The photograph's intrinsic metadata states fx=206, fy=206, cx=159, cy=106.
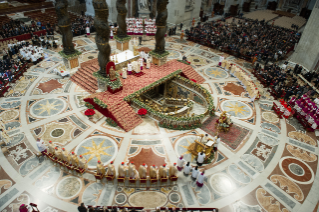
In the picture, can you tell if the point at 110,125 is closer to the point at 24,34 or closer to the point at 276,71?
the point at 276,71

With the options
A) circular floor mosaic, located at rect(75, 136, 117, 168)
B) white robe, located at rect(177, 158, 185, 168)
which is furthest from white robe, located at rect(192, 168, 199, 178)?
circular floor mosaic, located at rect(75, 136, 117, 168)

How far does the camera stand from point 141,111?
1409cm

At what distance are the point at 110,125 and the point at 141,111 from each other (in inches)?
89.0

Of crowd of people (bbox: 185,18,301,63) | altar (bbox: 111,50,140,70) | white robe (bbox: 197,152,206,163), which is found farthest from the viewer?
crowd of people (bbox: 185,18,301,63)

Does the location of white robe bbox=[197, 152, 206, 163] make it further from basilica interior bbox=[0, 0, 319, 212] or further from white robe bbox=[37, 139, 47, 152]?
white robe bbox=[37, 139, 47, 152]

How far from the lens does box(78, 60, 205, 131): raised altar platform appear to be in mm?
13773

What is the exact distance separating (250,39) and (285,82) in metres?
10.4

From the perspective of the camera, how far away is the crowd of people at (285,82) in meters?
17.5

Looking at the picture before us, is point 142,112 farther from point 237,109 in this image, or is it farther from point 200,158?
point 237,109

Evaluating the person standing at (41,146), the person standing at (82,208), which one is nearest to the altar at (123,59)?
the person standing at (41,146)

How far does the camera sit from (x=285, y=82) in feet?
63.3

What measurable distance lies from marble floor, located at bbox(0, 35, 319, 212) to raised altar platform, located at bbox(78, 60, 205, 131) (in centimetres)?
66

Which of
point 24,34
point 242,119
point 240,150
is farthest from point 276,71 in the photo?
point 24,34

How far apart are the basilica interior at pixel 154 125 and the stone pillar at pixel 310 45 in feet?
0.38
